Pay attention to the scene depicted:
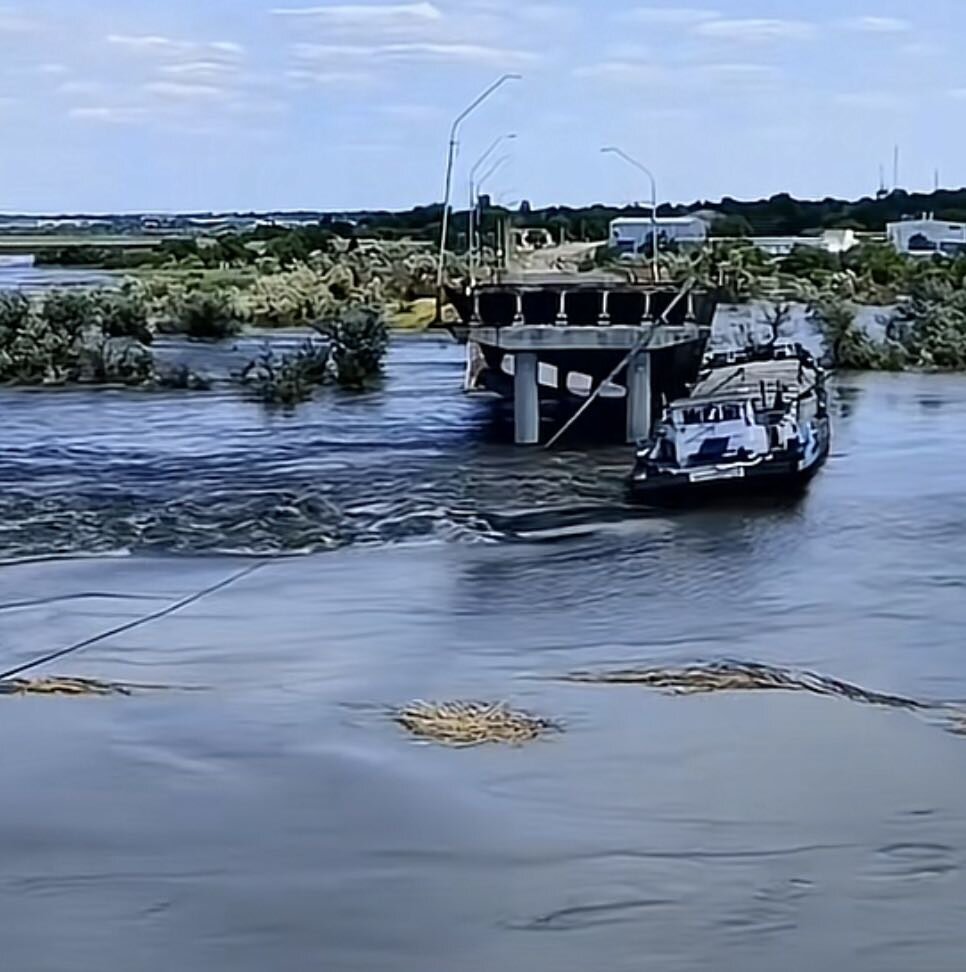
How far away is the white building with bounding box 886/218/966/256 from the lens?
297 ft

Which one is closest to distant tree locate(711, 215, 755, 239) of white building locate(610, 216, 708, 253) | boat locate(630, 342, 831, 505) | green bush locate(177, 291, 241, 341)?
white building locate(610, 216, 708, 253)

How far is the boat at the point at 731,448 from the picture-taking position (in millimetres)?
23750

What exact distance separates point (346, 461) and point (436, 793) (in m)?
18.0

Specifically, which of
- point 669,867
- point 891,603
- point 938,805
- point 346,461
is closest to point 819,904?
point 669,867

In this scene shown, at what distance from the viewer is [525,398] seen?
99.1ft

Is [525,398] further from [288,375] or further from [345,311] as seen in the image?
[345,311]

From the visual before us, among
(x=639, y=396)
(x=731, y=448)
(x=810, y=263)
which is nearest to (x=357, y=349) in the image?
(x=639, y=396)

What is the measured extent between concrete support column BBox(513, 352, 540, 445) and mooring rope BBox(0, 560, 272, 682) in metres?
11.0

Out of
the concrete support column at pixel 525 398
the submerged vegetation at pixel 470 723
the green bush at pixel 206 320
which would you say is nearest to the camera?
the submerged vegetation at pixel 470 723

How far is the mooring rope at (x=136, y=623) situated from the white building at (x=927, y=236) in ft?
240

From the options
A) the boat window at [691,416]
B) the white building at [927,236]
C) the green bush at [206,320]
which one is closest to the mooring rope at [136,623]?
the boat window at [691,416]

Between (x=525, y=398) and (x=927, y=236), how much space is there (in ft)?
223

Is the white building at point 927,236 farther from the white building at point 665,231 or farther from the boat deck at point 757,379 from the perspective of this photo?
the boat deck at point 757,379

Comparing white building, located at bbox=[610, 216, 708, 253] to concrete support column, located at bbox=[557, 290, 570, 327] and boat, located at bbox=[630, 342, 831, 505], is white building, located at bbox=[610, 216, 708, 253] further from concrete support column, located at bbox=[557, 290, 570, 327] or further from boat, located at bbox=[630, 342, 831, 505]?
boat, located at bbox=[630, 342, 831, 505]
